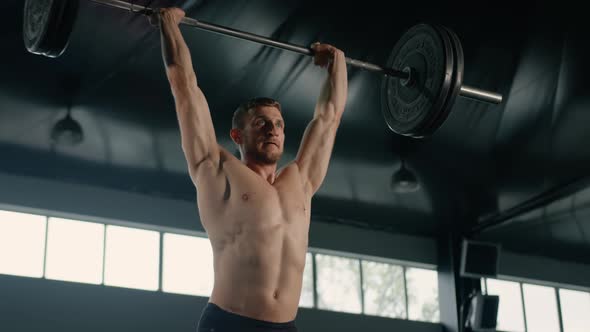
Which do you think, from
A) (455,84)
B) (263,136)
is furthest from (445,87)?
(263,136)

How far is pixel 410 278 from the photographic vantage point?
9016 mm

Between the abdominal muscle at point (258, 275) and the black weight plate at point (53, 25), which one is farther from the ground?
the black weight plate at point (53, 25)

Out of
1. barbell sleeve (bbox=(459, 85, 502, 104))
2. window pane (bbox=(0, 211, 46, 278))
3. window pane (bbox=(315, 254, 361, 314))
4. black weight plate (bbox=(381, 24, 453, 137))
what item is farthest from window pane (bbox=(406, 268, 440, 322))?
barbell sleeve (bbox=(459, 85, 502, 104))

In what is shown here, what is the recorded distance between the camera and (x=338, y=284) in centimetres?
848

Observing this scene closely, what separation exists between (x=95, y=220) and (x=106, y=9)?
2837 millimetres

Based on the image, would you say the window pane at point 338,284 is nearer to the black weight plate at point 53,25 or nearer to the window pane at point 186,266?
the window pane at point 186,266

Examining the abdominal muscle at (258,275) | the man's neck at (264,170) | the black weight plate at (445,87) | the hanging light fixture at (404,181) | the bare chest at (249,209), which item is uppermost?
the hanging light fixture at (404,181)

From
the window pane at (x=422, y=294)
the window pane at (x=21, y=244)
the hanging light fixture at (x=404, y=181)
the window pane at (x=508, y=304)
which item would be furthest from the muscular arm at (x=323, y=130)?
the window pane at (x=508, y=304)

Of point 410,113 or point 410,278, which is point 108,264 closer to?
point 410,278

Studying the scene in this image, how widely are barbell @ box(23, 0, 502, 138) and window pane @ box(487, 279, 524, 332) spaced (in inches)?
235

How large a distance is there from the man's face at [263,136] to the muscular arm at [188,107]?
13cm

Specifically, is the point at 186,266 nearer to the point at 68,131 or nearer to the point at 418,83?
the point at 68,131

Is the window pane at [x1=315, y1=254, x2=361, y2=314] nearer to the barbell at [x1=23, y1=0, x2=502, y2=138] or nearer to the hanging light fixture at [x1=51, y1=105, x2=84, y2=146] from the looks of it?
the hanging light fixture at [x1=51, y1=105, x2=84, y2=146]

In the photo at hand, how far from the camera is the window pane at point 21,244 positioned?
698 cm
